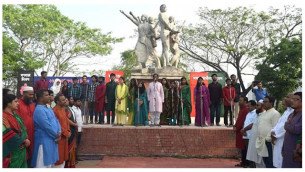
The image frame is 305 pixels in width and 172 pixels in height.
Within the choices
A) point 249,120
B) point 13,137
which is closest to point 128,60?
point 249,120

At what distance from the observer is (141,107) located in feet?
35.0

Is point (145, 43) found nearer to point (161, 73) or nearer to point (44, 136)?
point (161, 73)

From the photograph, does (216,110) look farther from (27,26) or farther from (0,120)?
(27,26)

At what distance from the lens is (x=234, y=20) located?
23719 millimetres

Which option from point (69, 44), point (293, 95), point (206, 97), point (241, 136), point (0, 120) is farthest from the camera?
point (69, 44)

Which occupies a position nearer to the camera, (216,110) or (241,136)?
(241,136)

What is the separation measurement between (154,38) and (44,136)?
707 cm

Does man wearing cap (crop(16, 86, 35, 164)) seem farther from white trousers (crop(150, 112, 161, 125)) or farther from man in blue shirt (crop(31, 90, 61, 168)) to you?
white trousers (crop(150, 112, 161, 125))

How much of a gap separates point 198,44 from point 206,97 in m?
14.9

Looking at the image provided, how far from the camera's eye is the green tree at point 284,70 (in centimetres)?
1945

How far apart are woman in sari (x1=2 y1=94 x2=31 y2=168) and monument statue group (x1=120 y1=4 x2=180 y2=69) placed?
725 centimetres

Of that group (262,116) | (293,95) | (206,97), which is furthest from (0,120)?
(206,97)

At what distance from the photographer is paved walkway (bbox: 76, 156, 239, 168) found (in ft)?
28.1

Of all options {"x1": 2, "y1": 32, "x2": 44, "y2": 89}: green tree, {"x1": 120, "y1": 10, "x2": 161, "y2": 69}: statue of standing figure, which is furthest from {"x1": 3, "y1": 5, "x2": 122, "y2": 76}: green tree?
{"x1": 120, "y1": 10, "x2": 161, "y2": 69}: statue of standing figure
